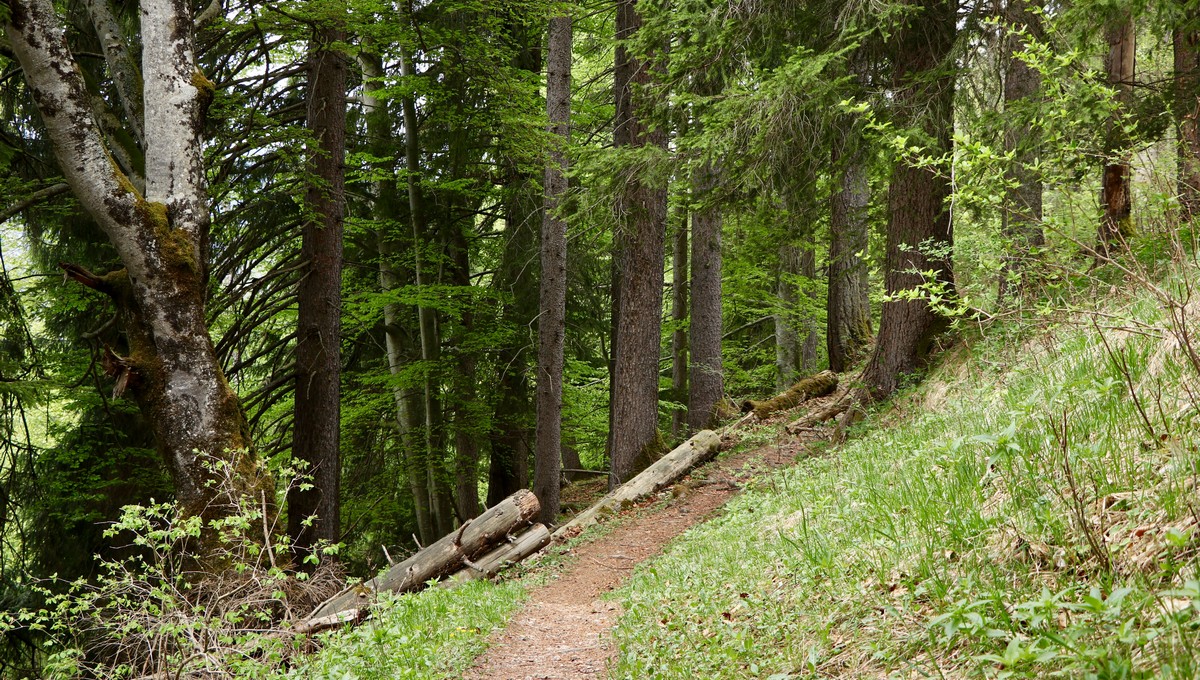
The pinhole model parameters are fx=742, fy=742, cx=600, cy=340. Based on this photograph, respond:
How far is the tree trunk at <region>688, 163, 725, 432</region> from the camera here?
568 inches

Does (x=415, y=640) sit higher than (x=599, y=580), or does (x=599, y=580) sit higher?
(x=415, y=640)

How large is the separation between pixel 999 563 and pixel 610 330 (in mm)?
14123

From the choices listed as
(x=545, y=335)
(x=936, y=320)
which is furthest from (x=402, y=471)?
(x=936, y=320)

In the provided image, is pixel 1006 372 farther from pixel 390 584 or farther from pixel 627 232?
pixel 390 584

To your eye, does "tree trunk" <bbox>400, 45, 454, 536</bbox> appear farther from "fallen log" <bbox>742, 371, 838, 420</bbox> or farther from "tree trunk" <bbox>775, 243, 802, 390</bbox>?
"tree trunk" <bbox>775, 243, 802, 390</bbox>

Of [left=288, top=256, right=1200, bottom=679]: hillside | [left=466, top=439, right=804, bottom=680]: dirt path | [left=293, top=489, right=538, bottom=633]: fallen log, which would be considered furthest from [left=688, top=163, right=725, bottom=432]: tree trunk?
[left=288, top=256, right=1200, bottom=679]: hillside

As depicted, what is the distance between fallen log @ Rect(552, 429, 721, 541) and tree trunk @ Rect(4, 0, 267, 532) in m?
5.40

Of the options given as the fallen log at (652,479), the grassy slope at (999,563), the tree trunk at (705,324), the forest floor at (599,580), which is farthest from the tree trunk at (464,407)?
the grassy slope at (999,563)

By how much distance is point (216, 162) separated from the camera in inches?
369

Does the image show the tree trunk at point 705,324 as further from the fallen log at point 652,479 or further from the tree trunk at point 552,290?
the tree trunk at point 552,290

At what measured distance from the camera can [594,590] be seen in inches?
325

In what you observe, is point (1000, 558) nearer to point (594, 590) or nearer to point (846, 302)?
point (594, 590)

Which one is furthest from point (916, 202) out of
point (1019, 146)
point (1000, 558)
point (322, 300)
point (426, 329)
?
point (426, 329)

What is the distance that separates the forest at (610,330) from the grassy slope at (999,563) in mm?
25
